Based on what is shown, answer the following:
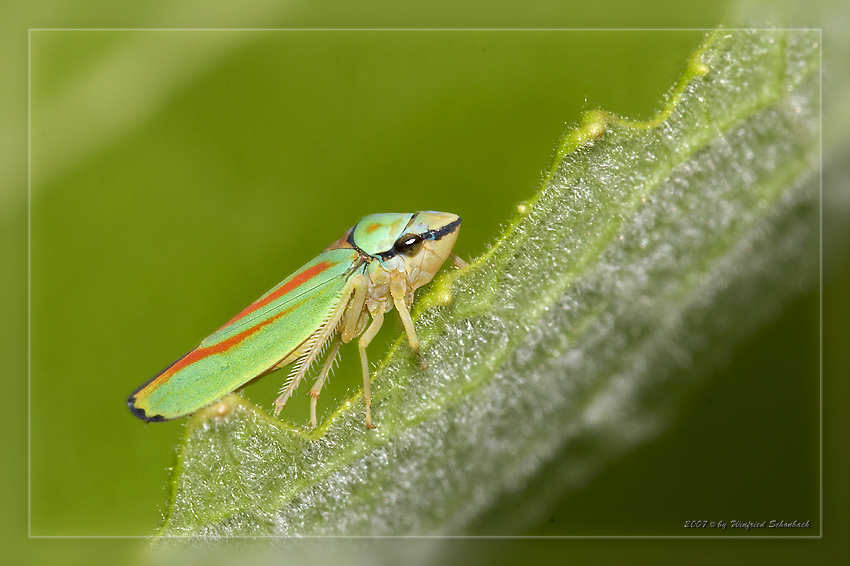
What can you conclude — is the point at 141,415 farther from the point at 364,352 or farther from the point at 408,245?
the point at 408,245

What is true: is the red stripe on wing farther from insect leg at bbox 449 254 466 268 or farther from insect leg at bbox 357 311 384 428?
insect leg at bbox 449 254 466 268

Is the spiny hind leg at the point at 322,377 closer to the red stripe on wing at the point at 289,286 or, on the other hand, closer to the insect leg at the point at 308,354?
the insect leg at the point at 308,354

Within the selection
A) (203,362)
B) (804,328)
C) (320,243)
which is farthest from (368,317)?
(804,328)

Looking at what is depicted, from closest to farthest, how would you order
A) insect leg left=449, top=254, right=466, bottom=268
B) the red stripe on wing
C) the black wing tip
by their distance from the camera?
the black wing tip, the red stripe on wing, insect leg left=449, top=254, right=466, bottom=268

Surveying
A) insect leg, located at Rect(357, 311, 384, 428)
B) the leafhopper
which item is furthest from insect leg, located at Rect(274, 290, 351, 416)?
insect leg, located at Rect(357, 311, 384, 428)

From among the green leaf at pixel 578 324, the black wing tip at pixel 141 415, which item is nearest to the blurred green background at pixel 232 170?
the black wing tip at pixel 141 415

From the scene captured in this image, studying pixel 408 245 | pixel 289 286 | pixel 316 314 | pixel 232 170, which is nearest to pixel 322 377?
pixel 316 314

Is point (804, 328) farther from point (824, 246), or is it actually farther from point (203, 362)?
point (203, 362)
